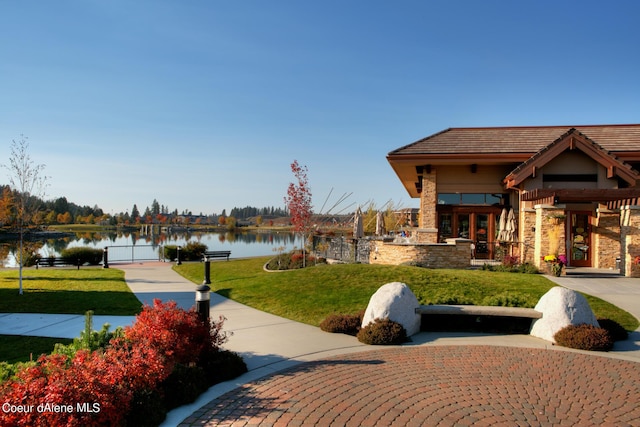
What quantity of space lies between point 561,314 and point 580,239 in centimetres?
1267

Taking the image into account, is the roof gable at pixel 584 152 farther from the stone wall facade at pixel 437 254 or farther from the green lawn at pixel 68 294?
the green lawn at pixel 68 294

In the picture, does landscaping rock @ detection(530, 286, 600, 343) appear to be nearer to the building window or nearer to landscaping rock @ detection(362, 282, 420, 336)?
landscaping rock @ detection(362, 282, 420, 336)

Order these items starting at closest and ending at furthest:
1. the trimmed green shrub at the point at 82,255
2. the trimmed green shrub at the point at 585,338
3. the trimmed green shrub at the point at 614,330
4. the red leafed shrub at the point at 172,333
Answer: the red leafed shrub at the point at 172,333
the trimmed green shrub at the point at 585,338
the trimmed green shrub at the point at 614,330
the trimmed green shrub at the point at 82,255

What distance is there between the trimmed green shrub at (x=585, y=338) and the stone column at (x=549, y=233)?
9.09 metres

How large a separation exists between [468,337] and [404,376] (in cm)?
332

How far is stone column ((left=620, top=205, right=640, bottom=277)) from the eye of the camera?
16953mm

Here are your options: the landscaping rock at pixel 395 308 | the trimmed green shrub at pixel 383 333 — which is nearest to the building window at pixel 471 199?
the landscaping rock at pixel 395 308

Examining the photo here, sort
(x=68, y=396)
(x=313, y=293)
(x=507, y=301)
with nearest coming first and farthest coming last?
(x=68, y=396)
(x=507, y=301)
(x=313, y=293)

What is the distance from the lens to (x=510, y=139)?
23.1m

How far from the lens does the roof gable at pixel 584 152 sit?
1838 centimetres

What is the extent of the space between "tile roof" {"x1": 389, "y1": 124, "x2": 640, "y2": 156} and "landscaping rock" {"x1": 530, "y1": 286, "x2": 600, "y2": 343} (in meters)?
13.1

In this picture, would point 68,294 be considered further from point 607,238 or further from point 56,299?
point 607,238

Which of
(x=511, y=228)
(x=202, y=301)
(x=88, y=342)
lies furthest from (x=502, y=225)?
(x=88, y=342)

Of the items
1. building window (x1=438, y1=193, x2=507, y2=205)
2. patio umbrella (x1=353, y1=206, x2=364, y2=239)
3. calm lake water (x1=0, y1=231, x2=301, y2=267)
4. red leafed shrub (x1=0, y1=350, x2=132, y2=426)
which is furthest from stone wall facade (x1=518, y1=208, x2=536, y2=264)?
red leafed shrub (x1=0, y1=350, x2=132, y2=426)
